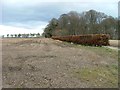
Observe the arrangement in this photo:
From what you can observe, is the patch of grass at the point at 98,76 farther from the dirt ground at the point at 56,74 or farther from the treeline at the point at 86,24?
the treeline at the point at 86,24

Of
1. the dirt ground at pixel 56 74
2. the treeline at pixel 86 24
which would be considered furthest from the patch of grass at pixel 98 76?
the treeline at pixel 86 24

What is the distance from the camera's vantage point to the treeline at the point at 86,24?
181ft

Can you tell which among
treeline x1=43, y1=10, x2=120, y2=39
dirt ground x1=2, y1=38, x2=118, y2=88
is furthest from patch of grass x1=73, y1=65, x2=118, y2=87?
treeline x1=43, y1=10, x2=120, y2=39

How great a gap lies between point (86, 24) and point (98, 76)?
4905 cm

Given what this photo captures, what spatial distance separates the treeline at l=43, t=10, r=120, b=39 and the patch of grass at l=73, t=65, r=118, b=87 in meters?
44.3

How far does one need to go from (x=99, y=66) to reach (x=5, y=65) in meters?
3.42

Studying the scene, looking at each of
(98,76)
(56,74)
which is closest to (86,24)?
(98,76)

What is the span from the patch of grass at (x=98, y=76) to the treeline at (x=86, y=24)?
145 feet

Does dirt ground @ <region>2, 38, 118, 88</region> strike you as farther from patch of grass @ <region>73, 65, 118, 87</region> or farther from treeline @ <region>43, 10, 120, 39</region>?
treeline @ <region>43, 10, 120, 39</region>

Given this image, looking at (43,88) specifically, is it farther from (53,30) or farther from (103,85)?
(53,30)

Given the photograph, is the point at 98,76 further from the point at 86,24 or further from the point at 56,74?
the point at 86,24

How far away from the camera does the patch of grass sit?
7.74m

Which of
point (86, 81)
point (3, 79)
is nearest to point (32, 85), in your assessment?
point (3, 79)

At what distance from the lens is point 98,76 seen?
8.43 meters
